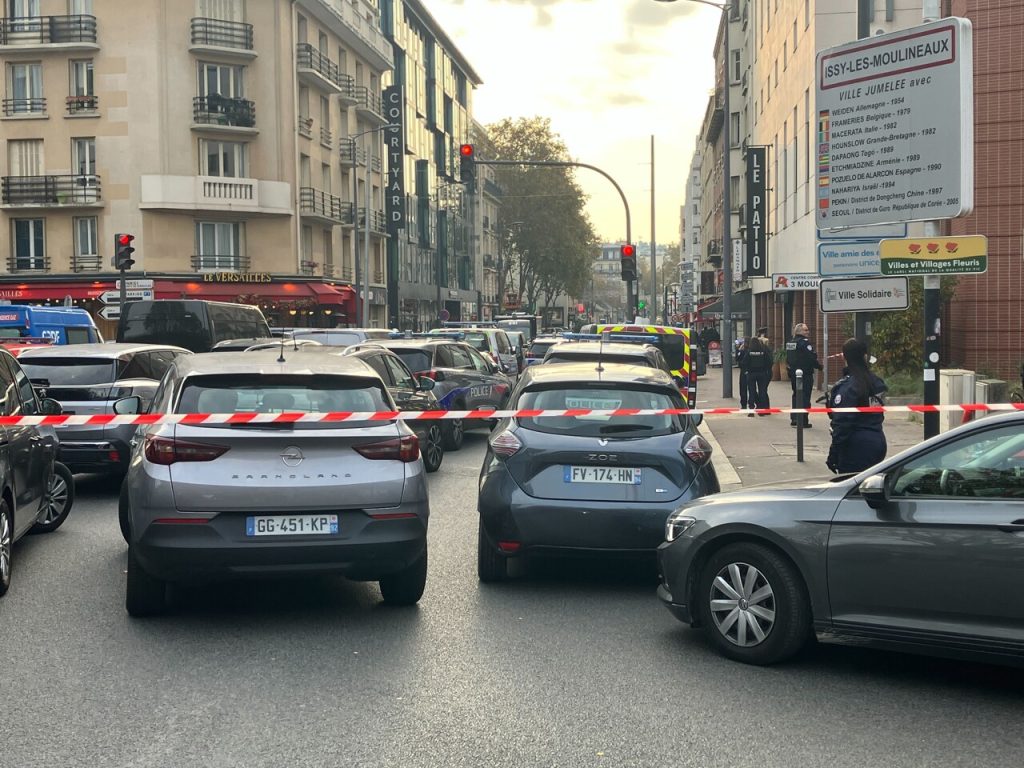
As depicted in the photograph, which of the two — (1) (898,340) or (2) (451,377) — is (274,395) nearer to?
(2) (451,377)

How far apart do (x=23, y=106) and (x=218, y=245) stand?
9069 mm

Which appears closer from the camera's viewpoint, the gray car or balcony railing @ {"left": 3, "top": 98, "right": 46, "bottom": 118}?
the gray car

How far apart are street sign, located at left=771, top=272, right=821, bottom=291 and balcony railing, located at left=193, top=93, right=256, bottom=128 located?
29.8 meters

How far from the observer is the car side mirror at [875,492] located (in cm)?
571

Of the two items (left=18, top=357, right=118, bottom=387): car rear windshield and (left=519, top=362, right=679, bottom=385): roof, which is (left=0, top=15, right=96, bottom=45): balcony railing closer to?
(left=18, top=357, right=118, bottom=387): car rear windshield

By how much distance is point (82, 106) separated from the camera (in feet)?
151

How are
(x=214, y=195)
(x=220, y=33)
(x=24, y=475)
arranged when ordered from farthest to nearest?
(x=220, y=33) < (x=214, y=195) < (x=24, y=475)

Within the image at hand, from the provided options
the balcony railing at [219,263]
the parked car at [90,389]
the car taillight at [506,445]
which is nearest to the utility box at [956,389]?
the car taillight at [506,445]

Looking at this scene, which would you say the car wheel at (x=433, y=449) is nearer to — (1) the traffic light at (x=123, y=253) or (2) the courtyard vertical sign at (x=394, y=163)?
(1) the traffic light at (x=123, y=253)

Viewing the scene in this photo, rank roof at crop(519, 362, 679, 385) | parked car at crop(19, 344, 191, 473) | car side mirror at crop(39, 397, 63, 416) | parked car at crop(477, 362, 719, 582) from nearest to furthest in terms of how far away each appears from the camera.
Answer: parked car at crop(477, 362, 719, 582)
roof at crop(519, 362, 679, 385)
car side mirror at crop(39, 397, 63, 416)
parked car at crop(19, 344, 191, 473)

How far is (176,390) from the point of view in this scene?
7113 mm

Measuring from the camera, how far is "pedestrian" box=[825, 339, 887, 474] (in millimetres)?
9805

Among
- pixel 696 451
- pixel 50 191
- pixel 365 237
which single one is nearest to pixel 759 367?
pixel 696 451

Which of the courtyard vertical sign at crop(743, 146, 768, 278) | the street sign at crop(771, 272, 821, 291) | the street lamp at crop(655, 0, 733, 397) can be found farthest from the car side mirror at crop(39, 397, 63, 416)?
the courtyard vertical sign at crop(743, 146, 768, 278)
